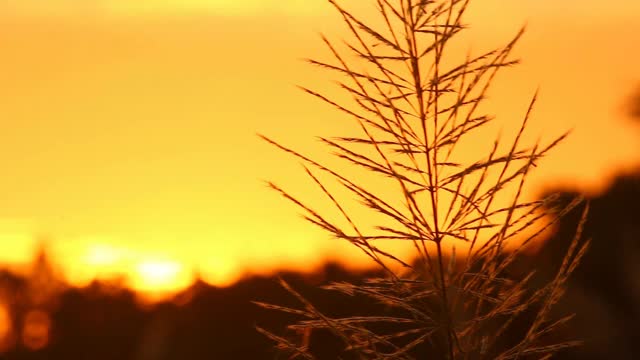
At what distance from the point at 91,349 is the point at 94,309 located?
16.3ft

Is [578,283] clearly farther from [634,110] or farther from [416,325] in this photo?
[416,325]

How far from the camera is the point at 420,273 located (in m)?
5.14

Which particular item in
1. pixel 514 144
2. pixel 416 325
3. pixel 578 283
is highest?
pixel 578 283

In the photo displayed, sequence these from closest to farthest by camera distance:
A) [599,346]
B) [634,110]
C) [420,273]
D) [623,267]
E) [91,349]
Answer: [420,273] < [599,346] < [623,267] < [634,110] < [91,349]

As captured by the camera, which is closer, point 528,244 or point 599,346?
point 528,244

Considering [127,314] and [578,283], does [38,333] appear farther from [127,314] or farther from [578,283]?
[578,283]

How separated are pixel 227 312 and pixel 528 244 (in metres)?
31.7

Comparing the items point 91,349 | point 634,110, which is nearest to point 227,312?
point 91,349

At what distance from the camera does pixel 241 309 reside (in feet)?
121

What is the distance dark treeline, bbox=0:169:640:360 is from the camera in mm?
28219

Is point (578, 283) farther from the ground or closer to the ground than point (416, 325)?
farther from the ground

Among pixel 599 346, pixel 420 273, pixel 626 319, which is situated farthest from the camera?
pixel 626 319

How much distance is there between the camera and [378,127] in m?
5.25

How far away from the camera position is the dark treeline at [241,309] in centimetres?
2822
